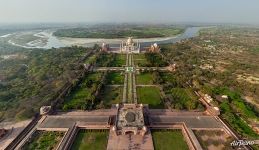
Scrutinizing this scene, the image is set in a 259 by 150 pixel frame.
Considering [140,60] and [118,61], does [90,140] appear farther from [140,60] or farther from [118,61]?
[140,60]

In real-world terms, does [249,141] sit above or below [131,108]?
below

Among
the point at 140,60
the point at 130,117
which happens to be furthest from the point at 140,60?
the point at 130,117

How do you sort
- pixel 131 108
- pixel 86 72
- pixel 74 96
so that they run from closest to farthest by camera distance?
pixel 131 108 → pixel 74 96 → pixel 86 72

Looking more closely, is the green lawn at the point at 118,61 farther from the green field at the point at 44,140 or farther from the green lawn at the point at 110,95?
the green field at the point at 44,140

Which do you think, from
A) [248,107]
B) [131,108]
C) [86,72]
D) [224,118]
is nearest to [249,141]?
[224,118]

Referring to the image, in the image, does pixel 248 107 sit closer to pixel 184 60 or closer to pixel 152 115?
pixel 152 115

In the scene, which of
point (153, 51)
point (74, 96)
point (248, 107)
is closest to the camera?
point (248, 107)

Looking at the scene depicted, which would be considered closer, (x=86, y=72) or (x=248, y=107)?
(x=248, y=107)
